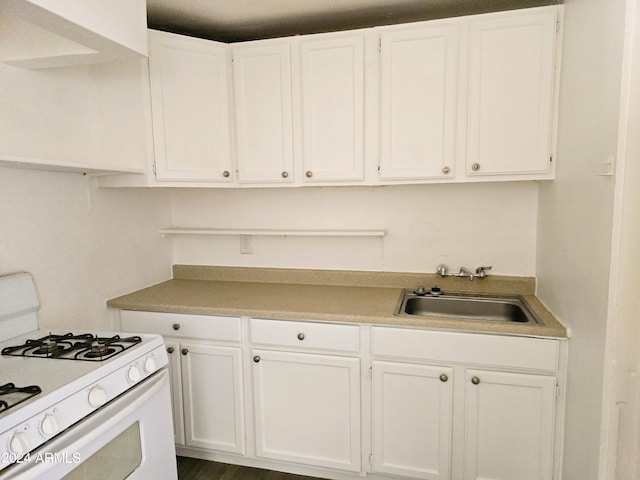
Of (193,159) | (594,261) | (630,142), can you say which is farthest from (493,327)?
(193,159)

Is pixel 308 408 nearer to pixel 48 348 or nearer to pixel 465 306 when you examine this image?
pixel 465 306

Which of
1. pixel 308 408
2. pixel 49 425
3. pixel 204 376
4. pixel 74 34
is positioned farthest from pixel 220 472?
pixel 74 34

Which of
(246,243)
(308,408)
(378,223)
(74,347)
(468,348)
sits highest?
(378,223)

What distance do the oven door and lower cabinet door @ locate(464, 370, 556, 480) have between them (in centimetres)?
124

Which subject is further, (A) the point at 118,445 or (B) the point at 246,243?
(B) the point at 246,243

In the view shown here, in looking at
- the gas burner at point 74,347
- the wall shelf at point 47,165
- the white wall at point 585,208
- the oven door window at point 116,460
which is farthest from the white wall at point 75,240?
the white wall at point 585,208

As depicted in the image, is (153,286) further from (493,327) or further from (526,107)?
(526,107)

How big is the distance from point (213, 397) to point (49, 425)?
1.04 meters

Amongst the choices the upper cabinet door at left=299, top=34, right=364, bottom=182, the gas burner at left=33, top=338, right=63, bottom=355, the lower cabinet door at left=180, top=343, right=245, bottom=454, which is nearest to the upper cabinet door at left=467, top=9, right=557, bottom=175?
the upper cabinet door at left=299, top=34, right=364, bottom=182

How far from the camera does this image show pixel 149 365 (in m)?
1.47

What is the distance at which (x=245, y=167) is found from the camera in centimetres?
214

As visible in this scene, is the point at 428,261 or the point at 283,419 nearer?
the point at 283,419

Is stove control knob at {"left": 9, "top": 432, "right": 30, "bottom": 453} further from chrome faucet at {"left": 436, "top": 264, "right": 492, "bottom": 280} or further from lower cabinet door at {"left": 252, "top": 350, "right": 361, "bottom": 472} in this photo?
chrome faucet at {"left": 436, "top": 264, "right": 492, "bottom": 280}

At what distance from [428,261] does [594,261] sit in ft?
3.23
